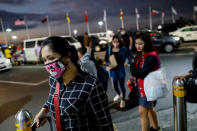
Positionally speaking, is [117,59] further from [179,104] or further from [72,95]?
[72,95]

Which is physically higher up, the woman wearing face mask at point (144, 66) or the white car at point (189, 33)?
the white car at point (189, 33)

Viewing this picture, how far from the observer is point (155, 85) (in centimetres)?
249

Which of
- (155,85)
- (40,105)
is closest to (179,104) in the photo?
(155,85)

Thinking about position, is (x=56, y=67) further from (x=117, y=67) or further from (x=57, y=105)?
(x=117, y=67)

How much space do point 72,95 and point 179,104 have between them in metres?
1.53

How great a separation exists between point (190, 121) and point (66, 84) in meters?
2.75

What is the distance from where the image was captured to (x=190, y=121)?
3.20 meters

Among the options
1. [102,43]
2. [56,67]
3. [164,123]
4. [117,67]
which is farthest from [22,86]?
[102,43]

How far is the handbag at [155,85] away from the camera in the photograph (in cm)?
247

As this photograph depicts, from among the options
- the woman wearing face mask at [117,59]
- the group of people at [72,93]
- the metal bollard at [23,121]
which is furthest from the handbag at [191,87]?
the woman wearing face mask at [117,59]

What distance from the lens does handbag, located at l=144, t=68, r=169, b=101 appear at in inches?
97.3

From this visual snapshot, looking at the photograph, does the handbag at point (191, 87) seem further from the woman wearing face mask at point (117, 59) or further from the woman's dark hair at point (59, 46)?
the woman wearing face mask at point (117, 59)

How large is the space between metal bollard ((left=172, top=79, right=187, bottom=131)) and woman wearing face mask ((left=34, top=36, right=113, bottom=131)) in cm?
116

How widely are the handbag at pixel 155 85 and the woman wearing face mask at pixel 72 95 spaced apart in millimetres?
1220
